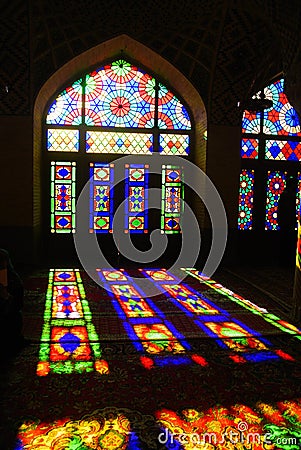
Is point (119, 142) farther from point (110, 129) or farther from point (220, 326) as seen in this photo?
point (220, 326)

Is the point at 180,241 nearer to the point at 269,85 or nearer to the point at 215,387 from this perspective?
the point at 269,85

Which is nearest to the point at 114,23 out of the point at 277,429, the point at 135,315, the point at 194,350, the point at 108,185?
the point at 108,185

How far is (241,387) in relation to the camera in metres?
2.70

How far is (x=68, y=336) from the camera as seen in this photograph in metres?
3.59

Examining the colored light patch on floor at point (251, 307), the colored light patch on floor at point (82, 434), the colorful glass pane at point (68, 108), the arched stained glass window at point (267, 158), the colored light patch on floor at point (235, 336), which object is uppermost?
the colorful glass pane at point (68, 108)

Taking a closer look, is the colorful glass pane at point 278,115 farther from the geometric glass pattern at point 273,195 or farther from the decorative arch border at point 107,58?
the decorative arch border at point 107,58

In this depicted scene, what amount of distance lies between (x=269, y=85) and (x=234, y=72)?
1264 millimetres

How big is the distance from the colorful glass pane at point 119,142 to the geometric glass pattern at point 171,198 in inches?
22.0

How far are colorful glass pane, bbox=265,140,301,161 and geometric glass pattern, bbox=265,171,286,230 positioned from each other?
13.2 inches

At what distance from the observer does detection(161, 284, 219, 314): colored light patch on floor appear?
4527mm

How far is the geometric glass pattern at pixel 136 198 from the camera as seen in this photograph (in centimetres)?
786

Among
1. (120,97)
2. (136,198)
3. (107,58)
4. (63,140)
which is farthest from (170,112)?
(63,140)

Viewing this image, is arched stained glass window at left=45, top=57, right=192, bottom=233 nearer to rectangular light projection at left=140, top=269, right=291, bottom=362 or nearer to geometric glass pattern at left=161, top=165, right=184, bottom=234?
geometric glass pattern at left=161, top=165, right=184, bottom=234

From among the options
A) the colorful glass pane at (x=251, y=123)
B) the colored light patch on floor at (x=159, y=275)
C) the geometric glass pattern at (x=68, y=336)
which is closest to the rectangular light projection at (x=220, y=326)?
the colored light patch on floor at (x=159, y=275)
